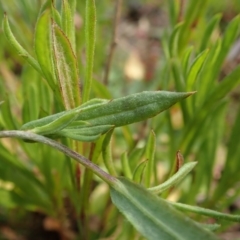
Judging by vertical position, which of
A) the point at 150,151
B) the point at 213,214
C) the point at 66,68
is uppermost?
the point at 66,68

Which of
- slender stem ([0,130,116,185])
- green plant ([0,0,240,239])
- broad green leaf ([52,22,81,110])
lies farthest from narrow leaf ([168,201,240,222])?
broad green leaf ([52,22,81,110])

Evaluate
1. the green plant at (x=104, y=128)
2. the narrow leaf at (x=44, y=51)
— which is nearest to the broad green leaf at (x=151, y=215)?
the green plant at (x=104, y=128)

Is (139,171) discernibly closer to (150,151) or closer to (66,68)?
(150,151)

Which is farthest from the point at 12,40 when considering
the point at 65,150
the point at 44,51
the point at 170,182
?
the point at 170,182

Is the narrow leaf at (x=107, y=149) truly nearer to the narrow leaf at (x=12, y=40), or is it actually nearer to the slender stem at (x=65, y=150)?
the slender stem at (x=65, y=150)

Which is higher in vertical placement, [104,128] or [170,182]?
[104,128]

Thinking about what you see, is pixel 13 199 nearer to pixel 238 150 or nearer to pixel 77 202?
pixel 77 202
